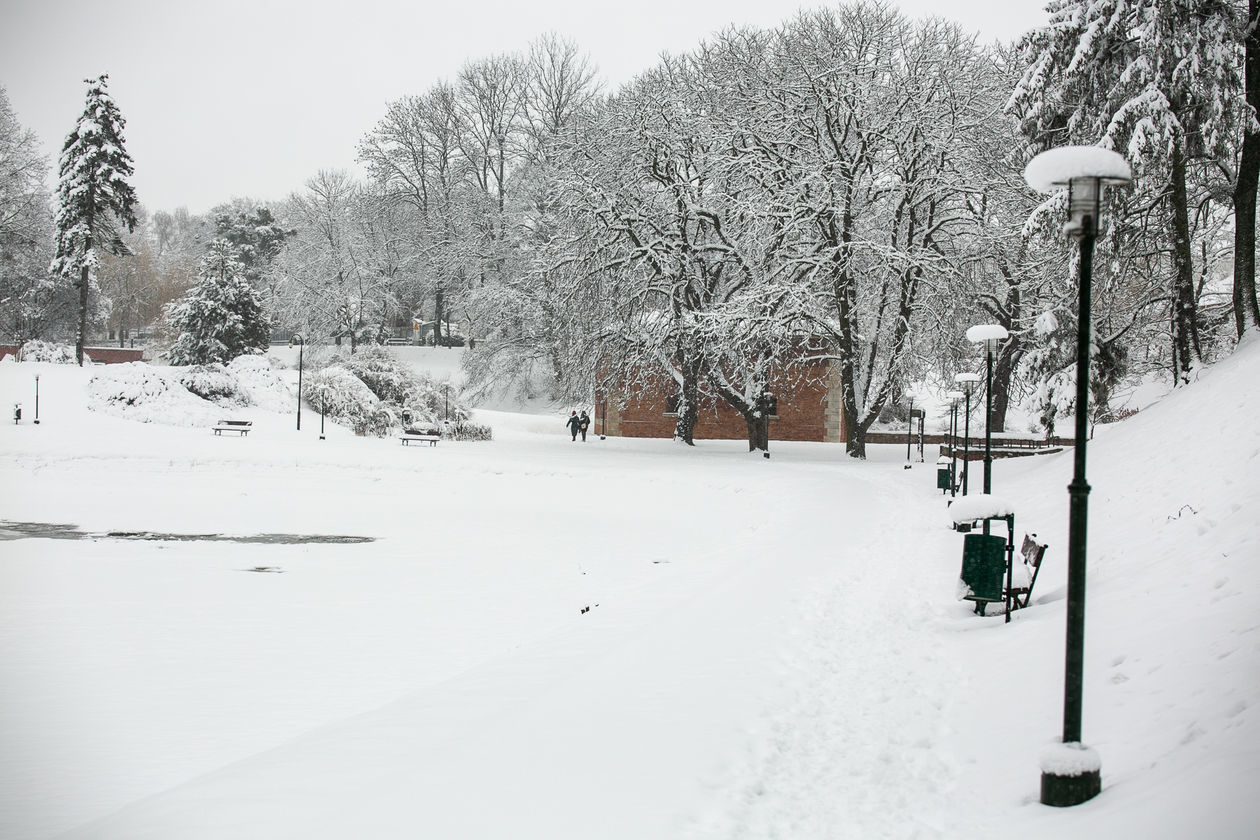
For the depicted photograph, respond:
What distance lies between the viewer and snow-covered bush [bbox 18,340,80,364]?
4144 cm

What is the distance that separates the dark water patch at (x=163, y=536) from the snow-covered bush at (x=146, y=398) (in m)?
20.1

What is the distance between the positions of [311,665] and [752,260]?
85.0 ft

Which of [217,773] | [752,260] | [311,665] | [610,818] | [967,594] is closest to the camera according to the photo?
[610,818]

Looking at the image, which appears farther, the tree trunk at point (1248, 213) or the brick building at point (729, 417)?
the brick building at point (729, 417)

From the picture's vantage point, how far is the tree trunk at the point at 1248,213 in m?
18.0

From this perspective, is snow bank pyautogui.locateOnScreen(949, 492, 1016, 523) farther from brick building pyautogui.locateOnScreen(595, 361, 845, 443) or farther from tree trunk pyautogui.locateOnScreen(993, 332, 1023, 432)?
brick building pyautogui.locateOnScreen(595, 361, 845, 443)

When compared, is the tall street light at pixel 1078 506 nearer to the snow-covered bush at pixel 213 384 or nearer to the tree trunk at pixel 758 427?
the tree trunk at pixel 758 427

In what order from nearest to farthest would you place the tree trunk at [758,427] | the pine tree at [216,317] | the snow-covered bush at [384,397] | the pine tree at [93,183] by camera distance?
the pine tree at [93,183] < the tree trunk at [758,427] < the snow-covered bush at [384,397] < the pine tree at [216,317]

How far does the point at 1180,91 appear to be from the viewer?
18234 millimetres

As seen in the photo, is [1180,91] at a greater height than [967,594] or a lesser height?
greater

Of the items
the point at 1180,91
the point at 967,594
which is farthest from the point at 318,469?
the point at 1180,91

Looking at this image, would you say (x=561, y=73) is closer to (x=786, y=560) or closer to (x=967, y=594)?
(x=786, y=560)

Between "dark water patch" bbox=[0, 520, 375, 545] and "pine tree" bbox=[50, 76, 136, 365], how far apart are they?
1262 centimetres

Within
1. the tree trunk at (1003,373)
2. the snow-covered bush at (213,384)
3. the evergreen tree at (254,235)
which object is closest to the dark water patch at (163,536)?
the snow-covered bush at (213,384)
